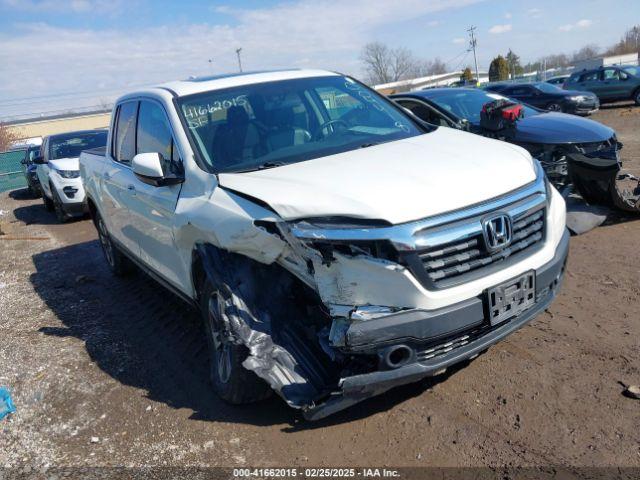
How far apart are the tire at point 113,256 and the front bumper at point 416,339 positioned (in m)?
4.16

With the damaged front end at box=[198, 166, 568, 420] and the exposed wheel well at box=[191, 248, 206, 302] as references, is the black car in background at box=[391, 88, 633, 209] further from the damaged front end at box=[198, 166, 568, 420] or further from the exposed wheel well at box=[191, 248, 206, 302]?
the exposed wheel well at box=[191, 248, 206, 302]

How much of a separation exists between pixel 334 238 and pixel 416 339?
63 centimetres

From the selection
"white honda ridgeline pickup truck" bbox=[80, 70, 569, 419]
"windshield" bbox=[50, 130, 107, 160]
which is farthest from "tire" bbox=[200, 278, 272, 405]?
"windshield" bbox=[50, 130, 107, 160]

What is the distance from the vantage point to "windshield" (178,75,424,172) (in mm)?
3639

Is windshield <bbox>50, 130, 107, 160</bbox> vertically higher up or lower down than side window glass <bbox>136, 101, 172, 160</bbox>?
lower down

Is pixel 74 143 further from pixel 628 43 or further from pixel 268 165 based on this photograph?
pixel 628 43

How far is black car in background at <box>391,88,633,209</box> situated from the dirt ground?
0.99 m

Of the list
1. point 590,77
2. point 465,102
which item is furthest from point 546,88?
point 465,102

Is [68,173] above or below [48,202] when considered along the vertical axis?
above

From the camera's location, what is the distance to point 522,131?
7.17m

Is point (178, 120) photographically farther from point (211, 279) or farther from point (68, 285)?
point (68, 285)

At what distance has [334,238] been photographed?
2.62 m

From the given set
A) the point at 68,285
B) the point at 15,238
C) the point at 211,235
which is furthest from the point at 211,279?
the point at 15,238

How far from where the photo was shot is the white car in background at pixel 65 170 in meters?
10.6
